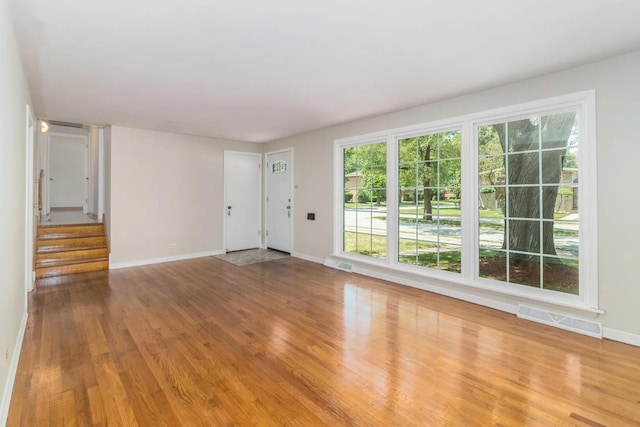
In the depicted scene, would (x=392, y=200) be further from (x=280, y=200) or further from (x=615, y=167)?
(x=280, y=200)

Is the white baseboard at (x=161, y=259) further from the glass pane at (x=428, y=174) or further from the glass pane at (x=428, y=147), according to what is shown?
the glass pane at (x=428, y=147)

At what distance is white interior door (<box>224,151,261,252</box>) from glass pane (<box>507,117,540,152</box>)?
5072 millimetres

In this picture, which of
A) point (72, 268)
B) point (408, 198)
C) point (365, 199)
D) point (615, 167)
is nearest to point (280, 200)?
point (365, 199)

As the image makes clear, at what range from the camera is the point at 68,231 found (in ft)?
18.0

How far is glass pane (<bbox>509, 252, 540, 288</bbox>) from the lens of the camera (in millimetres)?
3277

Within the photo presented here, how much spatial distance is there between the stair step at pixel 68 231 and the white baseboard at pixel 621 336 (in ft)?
23.6

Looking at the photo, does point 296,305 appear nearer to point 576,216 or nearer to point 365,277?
point 365,277

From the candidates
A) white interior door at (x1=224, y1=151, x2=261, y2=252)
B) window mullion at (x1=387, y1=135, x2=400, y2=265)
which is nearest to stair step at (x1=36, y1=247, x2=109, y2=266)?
white interior door at (x1=224, y1=151, x2=261, y2=252)

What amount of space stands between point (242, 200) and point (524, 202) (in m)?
5.27

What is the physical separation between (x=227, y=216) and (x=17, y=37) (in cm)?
451

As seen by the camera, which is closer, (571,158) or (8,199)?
(8,199)

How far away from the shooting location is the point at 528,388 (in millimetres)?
2008

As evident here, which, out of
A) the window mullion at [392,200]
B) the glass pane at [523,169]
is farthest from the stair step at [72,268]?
the glass pane at [523,169]

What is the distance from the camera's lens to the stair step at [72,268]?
4.64 m
